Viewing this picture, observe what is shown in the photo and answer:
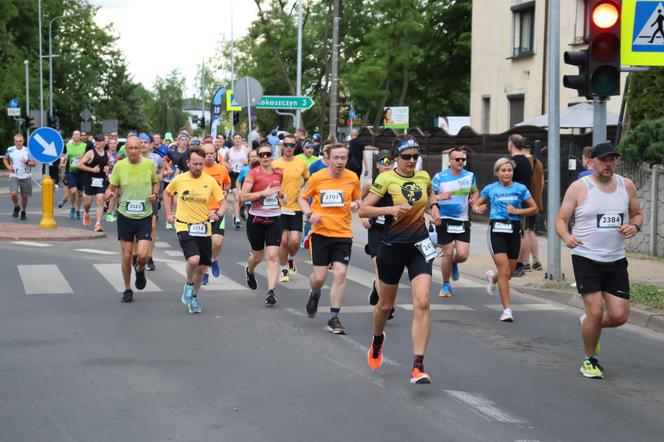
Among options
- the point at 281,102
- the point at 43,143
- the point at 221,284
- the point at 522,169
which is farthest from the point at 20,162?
the point at 522,169

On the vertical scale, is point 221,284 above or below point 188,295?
below

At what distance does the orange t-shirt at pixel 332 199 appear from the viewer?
11062 mm

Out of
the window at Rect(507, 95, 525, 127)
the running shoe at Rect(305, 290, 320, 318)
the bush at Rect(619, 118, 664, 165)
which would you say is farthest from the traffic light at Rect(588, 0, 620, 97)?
the window at Rect(507, 95, 525, 127)

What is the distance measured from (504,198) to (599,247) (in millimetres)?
3219

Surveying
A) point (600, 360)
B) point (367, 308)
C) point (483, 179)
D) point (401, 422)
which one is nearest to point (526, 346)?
point (600, 360)

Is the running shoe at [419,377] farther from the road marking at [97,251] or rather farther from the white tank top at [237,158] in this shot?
the white tank top at [237,158]

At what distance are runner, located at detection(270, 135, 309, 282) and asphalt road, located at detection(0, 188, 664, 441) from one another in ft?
2.51

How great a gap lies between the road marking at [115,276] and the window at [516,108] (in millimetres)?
23407

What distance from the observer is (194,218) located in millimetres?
11680

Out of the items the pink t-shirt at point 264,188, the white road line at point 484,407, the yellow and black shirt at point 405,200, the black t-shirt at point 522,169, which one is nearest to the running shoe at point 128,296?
the pink t-shirt at point 264,188

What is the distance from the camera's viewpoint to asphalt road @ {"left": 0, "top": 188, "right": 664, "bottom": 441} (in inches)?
264

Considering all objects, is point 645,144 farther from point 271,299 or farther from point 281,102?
point 281,102

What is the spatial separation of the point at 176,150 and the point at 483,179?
669 cm

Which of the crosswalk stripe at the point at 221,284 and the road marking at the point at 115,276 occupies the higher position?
the road marking at the point at 115,276
